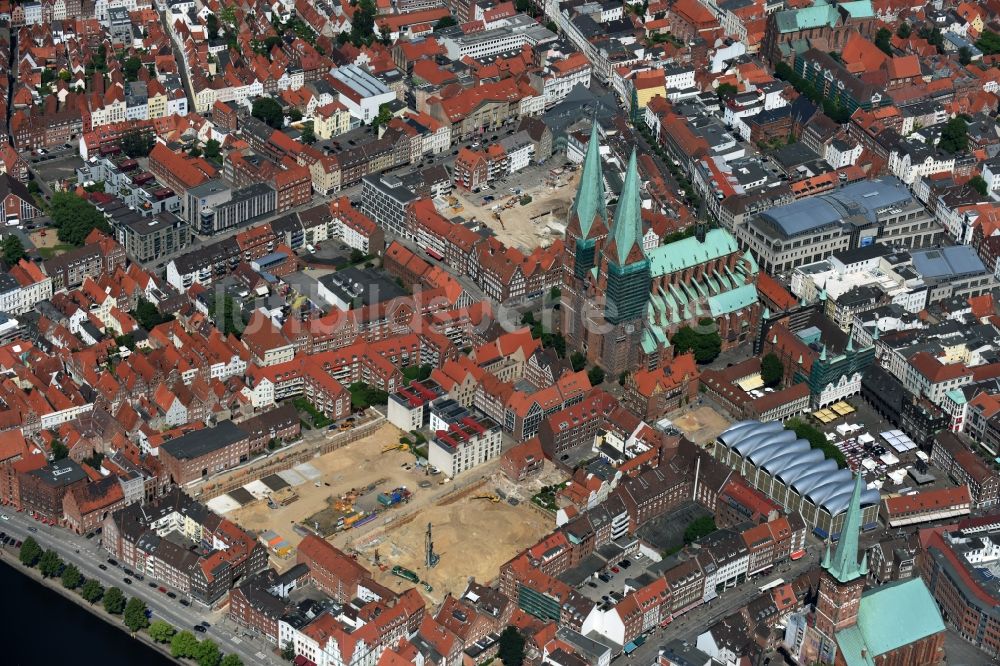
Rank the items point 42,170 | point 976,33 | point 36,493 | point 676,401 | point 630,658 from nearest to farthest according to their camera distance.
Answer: point 630,658, point 36,493, point 676,401, point 42,170, point 976,33

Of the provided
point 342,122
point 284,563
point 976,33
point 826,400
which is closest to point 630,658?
point 284,563

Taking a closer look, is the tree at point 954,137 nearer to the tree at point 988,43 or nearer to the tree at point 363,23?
the tree at point 988,43

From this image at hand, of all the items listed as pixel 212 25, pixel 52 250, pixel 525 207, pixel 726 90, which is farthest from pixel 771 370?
pixel 212 25

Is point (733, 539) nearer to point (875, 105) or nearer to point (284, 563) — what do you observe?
point (284, 563)

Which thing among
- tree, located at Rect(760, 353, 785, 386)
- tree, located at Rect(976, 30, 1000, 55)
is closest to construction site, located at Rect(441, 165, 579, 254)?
tree, located at Rect(760, 353, 785, 386)

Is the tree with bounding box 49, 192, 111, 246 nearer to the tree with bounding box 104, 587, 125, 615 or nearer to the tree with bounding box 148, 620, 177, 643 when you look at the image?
the tree with bounding box 104, 587, 125, 615

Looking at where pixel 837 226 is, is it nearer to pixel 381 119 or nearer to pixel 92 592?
pixel 381 119

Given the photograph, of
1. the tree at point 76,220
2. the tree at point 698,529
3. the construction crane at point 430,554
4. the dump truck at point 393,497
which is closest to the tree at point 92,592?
the dump truck at point 393,497
